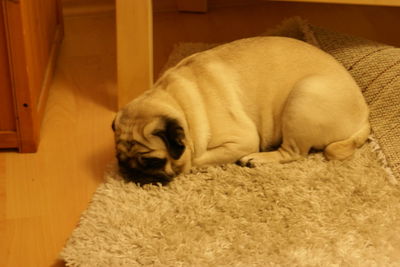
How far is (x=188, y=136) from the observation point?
177 centimetres

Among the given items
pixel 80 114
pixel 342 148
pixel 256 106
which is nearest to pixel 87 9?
pixel 80 114

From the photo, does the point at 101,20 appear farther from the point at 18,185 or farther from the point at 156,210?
the point at 156,210

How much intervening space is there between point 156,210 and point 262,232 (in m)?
0.33

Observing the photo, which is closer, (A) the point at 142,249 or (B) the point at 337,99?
(A) the point at 142,249

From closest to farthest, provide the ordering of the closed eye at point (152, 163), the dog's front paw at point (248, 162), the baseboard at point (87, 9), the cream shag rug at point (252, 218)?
the cream shag rug at point (252, 218)
the closed eye at point (152, 163)
the dog's front paw at point (248, 162)
the baseboard at point (87, 9)

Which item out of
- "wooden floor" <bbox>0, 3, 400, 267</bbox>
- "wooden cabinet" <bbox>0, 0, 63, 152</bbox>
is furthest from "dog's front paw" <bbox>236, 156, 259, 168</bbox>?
"wooden cabinet" <bbox>0, 0, 63, 152</bbox>

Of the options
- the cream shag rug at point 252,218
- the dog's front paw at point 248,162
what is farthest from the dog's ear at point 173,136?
the dog's front paw at point 248,162

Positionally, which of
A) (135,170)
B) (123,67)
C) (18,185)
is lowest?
(18,185)

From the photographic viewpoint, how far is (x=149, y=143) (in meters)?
1.67

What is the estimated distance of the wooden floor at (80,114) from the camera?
5.77 feet

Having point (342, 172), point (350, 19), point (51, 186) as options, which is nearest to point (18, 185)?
point (51, 186)

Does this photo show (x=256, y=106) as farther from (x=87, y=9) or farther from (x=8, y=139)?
(x=87, y=9)

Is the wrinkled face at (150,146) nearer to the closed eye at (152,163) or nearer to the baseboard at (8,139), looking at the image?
the closed eye at (152,163)

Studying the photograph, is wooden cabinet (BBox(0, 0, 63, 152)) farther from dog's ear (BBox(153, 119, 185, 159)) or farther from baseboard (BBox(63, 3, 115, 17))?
baseboard (BBox(63, 3, 115, 17))
